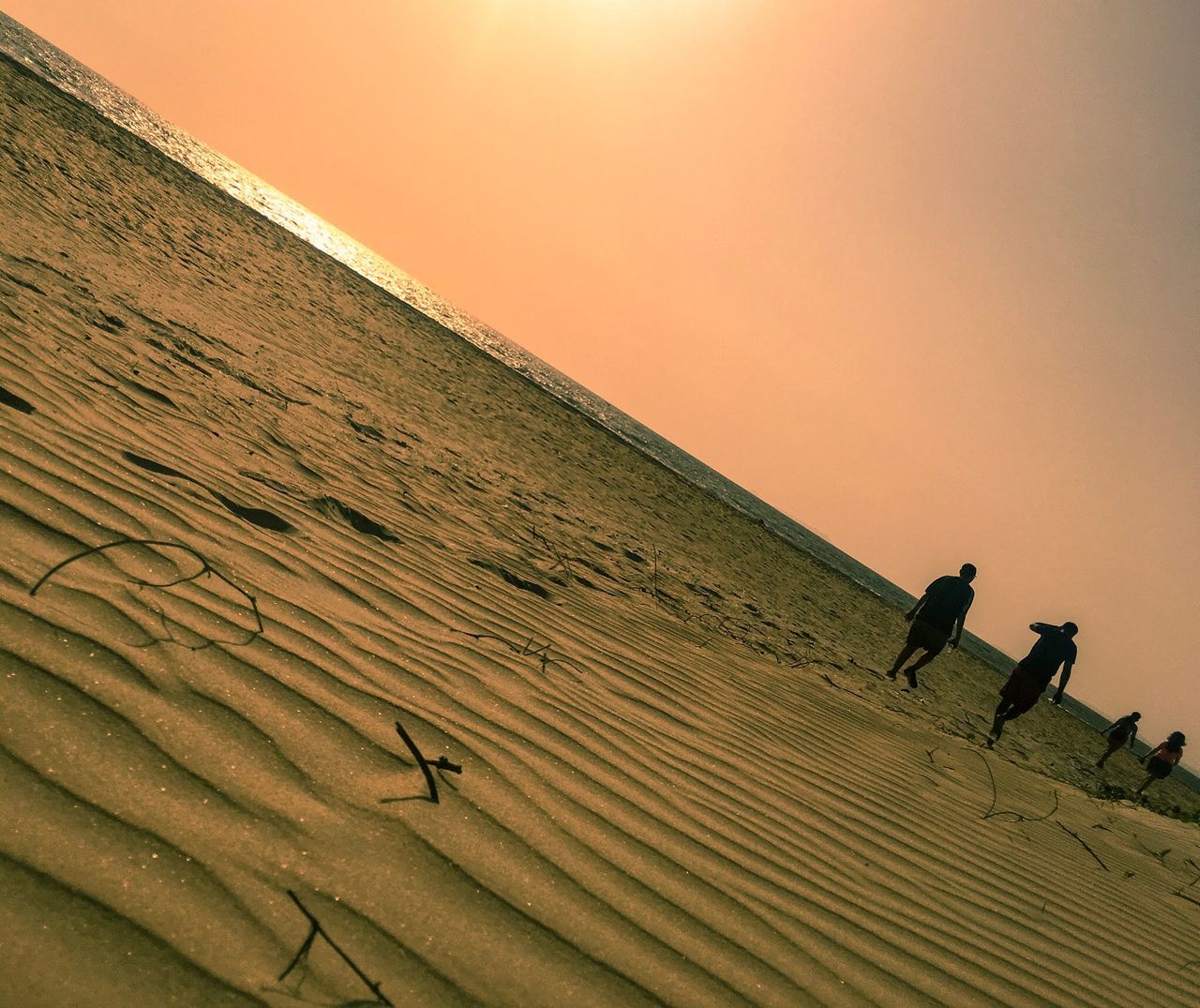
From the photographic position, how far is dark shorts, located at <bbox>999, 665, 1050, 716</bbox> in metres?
7.17

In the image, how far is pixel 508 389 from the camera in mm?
19828

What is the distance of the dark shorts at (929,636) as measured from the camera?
24.9ft

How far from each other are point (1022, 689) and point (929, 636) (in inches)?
37.6

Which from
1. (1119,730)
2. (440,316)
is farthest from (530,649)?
(440,316)

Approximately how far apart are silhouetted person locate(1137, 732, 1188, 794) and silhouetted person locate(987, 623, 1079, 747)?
23.7ft

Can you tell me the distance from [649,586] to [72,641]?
213 inches

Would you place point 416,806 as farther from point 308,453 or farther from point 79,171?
point 79,171

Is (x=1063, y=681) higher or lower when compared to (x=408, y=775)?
higher

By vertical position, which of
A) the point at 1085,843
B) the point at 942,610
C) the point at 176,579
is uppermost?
the point at 942,610

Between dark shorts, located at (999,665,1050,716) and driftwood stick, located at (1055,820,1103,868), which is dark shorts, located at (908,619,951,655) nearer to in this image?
dark shorts, located at (999,665,1050,716)

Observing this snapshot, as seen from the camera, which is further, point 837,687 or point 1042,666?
point 1042,666

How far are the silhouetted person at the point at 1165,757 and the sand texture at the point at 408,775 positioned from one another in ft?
25.4

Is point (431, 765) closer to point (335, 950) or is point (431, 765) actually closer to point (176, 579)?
point (335, 950)

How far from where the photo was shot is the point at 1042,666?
7.11 meters
